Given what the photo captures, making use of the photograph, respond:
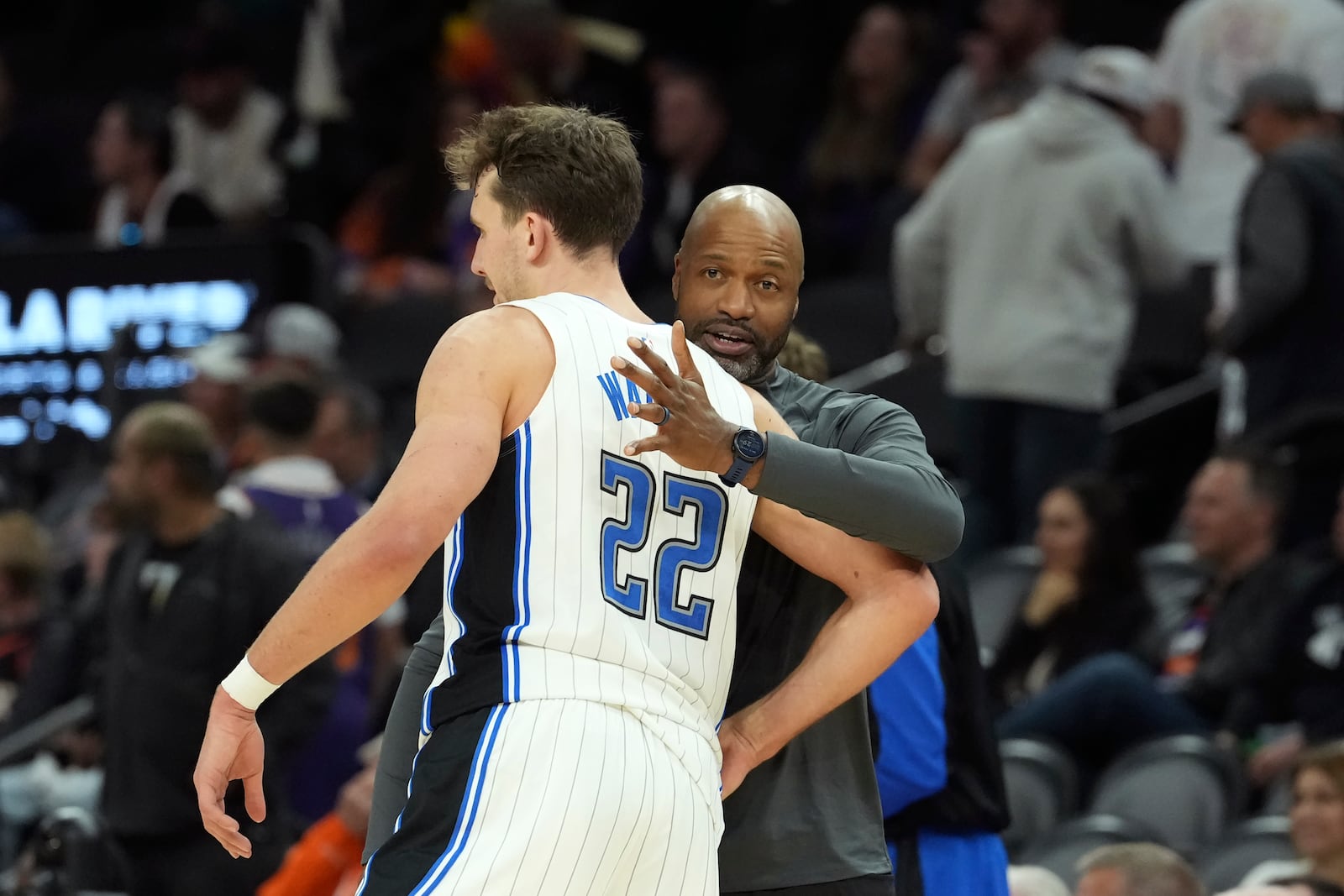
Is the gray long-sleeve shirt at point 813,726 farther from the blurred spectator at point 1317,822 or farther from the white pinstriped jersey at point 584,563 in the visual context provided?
the blurred spectator at point 1317,822

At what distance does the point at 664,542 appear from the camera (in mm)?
3064

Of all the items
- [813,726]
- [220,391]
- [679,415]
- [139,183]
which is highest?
[139,183]

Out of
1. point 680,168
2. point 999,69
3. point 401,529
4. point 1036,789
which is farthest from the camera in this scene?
point 680,168

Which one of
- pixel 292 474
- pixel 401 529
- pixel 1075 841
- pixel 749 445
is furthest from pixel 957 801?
pixel 292 474

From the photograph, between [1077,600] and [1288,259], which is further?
[1288,259]

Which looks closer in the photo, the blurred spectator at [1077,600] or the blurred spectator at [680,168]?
the blurred spectator at [1077,600]

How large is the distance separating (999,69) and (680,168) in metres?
1.65

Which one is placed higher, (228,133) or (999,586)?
(228,133)

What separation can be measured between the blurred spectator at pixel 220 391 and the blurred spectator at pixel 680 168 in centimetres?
196

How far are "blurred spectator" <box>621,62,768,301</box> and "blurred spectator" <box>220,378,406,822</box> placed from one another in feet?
9.60

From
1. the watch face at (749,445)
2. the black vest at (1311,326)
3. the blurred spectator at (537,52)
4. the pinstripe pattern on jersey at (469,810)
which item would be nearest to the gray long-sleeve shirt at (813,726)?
the watch face at (749,445)

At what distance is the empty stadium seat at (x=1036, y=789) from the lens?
6.73 m

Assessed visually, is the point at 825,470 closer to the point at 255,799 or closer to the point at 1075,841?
the point at 255,799

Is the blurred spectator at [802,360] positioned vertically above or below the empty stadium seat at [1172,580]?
above
